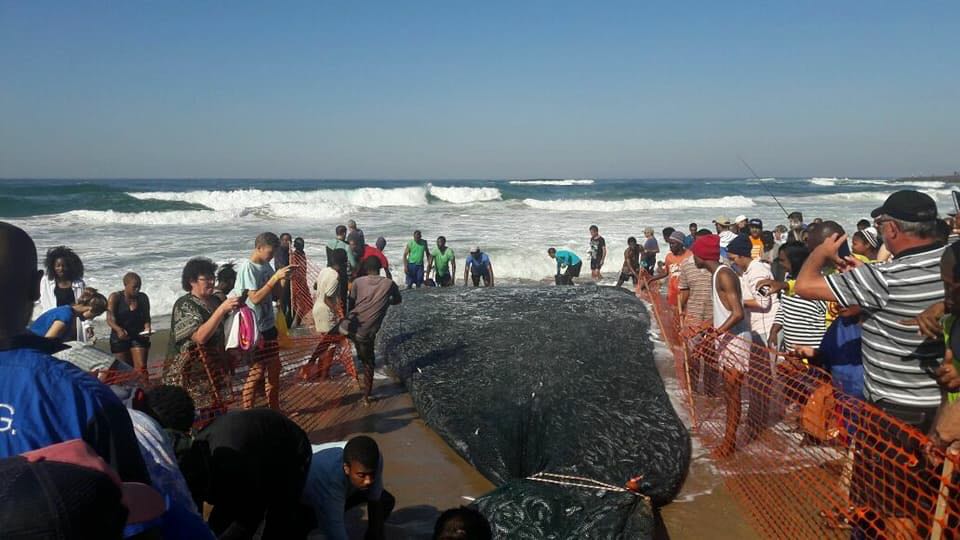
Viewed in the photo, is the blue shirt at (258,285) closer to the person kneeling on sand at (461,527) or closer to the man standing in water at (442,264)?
the person kneeling on sand at (461,527)

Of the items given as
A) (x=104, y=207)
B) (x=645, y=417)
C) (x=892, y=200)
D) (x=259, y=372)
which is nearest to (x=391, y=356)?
(x=259, y=372)

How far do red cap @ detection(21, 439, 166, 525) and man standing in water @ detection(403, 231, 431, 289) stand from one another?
10.7m

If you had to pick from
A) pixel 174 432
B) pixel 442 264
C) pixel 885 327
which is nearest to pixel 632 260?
pixel 442 264

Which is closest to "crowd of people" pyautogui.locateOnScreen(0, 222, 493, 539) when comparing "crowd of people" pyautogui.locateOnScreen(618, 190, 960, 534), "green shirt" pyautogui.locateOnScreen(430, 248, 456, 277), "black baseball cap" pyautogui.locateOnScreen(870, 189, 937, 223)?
"crowd of people" pyautogui.locateOnScreen(618, 190, 960, 534)

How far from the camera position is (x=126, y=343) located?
611cm

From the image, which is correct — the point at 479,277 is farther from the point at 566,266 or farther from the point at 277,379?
the point at 277,379

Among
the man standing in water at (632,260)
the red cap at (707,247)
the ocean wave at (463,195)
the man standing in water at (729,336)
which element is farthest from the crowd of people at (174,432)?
the ocean wave at (463,195)

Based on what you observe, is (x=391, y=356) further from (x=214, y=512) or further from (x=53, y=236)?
(x=53, y=236)

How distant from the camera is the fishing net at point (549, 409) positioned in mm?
3504

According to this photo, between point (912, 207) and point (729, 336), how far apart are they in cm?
235

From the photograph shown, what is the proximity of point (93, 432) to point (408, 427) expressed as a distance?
439 centimetres

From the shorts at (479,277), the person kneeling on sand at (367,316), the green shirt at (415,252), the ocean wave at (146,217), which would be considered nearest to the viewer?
the person kneeling on sand at (367,316)

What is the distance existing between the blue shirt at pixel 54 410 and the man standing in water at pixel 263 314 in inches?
150

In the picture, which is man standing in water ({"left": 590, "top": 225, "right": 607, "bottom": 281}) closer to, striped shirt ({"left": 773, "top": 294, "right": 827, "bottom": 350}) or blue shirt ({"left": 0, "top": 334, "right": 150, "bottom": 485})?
striped shirt ({"left": 773, "top": 294, "right": 827, "bottom": 350})
